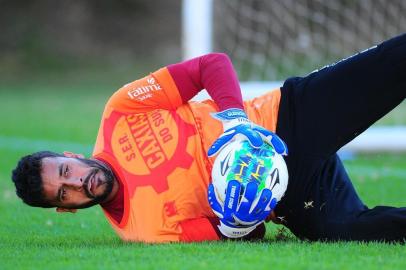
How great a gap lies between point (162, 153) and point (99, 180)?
1.46 ft

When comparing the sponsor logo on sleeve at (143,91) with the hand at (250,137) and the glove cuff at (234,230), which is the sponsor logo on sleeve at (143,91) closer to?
the hand at (250,137)

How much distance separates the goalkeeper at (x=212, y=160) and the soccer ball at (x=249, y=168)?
0.21ft

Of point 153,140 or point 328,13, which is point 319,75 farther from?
point 328,13

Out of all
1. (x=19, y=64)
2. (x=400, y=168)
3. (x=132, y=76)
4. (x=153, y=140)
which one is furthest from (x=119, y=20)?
(x=153, y=140)

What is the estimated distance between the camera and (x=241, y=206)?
17.3 ft

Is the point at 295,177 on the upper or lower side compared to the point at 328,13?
lower

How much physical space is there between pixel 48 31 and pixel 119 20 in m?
2.39

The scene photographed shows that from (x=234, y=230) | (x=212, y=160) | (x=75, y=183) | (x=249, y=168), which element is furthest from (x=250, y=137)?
(x=75, y=183)

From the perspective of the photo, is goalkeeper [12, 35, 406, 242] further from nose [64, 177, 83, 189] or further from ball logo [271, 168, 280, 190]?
ball logo [271, 168, 280, 190]

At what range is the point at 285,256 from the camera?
5.08 meters

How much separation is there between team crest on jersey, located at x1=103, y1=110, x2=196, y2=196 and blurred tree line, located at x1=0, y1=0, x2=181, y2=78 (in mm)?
20886

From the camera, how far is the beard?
18.4 feet

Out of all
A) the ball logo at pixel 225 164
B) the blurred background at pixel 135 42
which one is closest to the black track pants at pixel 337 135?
the ball logo at pixel 225 164

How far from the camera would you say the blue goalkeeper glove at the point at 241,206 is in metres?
5.24
